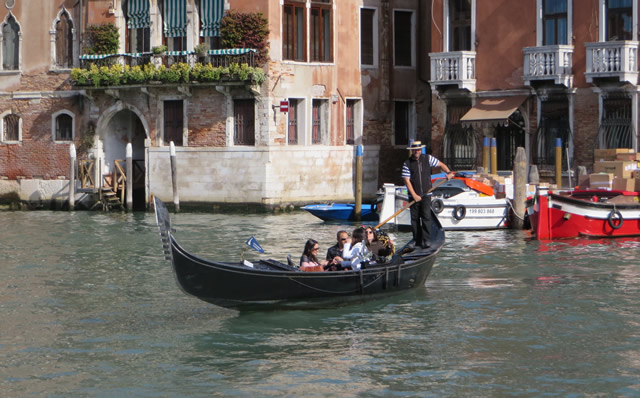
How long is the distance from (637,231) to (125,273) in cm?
733

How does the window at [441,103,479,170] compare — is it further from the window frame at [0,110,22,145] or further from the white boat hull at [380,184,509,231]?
the window frame at [0,110,22,145]

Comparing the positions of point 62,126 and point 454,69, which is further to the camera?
point 62,126

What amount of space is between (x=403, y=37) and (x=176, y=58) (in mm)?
4816

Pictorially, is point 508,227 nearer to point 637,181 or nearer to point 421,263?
point 637,181

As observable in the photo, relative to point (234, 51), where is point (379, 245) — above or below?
below

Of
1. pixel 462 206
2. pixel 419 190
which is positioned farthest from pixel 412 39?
pixel 419 190

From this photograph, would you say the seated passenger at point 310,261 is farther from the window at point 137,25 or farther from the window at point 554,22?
the window at point 137,25

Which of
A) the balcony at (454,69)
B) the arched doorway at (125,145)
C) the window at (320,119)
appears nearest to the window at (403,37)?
the window at (320,119)

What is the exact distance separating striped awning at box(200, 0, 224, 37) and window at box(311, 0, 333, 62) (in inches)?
71.8

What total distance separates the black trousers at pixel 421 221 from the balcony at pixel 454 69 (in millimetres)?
8641

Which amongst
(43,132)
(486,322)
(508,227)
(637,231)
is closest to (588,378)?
(486,322)

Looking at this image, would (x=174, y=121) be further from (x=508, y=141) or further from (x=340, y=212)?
(x=508, y=141)

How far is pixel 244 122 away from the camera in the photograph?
21.4 meters

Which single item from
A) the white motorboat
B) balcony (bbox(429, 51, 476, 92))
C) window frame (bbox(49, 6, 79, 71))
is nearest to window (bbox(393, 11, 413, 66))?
balcony (bbox(429, 51, 476, 92))
